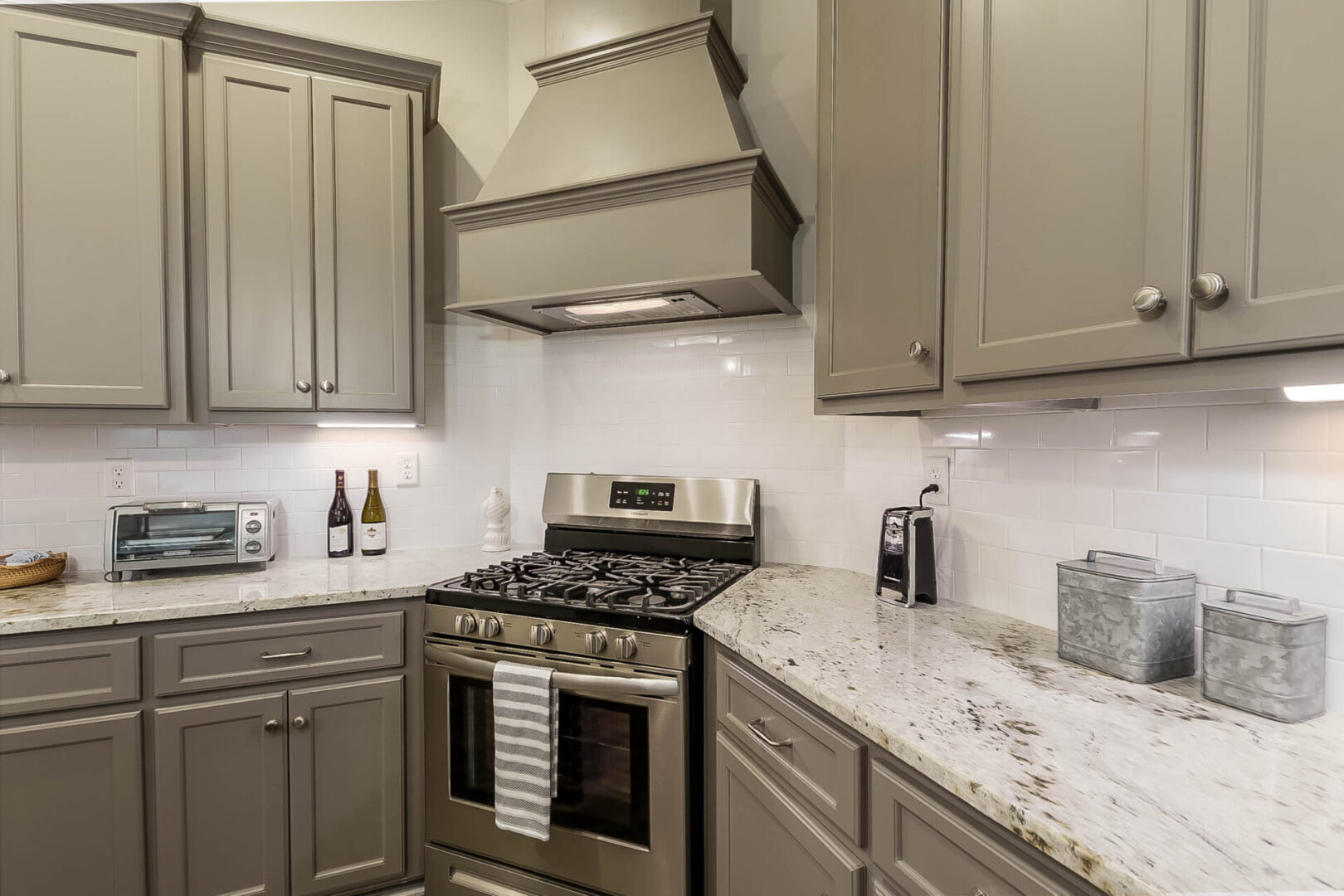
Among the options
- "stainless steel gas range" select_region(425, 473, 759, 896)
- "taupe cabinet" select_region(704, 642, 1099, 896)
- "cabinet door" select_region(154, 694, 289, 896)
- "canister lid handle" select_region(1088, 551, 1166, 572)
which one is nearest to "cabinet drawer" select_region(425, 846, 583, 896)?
"stainless steel gas range" select_region(425, 473, 759, 896)

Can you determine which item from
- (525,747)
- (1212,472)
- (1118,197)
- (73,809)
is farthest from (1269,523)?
(73,809)

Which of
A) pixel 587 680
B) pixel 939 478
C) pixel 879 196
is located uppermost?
pixel 879 196

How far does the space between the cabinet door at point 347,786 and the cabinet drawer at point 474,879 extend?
107mm

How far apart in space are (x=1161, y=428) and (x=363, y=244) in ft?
7.63

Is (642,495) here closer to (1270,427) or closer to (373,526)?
(373,526)

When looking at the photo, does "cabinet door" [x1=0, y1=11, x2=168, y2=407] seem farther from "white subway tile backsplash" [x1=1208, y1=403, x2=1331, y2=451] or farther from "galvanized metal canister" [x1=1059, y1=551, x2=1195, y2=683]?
"white subway tile backsplash" [x1=1208, y1=403, x2=1331, y2=451]

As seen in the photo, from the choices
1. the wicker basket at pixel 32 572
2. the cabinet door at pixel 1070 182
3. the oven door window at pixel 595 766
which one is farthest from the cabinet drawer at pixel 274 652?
the cabinet door at pixel 1070 182

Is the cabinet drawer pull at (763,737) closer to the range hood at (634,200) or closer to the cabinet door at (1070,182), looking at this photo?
the cabinet door at (1070,182)

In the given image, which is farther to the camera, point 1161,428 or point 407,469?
point 407,469

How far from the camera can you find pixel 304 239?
2.11 metres

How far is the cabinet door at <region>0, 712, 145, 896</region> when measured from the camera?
1.60 m

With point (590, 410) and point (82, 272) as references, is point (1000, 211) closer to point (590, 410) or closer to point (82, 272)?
point (590, 410)

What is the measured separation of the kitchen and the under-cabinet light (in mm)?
40

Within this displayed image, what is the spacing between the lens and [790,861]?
125 cm
